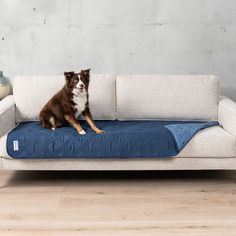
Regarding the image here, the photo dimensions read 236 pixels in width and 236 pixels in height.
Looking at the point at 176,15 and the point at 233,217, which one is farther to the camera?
the point at 176,15

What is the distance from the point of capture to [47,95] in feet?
13.3

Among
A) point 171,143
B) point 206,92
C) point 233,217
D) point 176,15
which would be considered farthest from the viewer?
point 176,15

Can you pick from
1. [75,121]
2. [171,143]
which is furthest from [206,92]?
[75,121]

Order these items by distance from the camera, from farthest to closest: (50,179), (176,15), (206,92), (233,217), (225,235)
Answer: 1. (176,15)
2. (206,92)
3. (50,179)
4. (233,217)
5. (225,235)

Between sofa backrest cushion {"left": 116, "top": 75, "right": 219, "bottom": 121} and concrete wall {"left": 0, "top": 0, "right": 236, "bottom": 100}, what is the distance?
481 millimetres

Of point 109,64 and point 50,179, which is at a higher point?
point 109,64

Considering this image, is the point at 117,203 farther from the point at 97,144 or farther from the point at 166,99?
the point at 166,99

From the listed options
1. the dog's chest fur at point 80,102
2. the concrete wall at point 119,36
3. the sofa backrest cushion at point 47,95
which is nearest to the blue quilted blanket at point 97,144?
the dog's chest fur at point 80,102

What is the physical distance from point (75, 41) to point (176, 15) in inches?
39.5

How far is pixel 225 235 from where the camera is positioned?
2.77m

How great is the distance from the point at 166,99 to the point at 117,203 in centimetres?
120

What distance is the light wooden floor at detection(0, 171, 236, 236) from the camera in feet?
9.40

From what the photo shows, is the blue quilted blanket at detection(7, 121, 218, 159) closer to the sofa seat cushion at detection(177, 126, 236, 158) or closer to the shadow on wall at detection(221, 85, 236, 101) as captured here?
the sofa seat cushion at detection(177, 126, 236, 158)

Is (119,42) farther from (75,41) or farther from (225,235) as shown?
(225,235)
